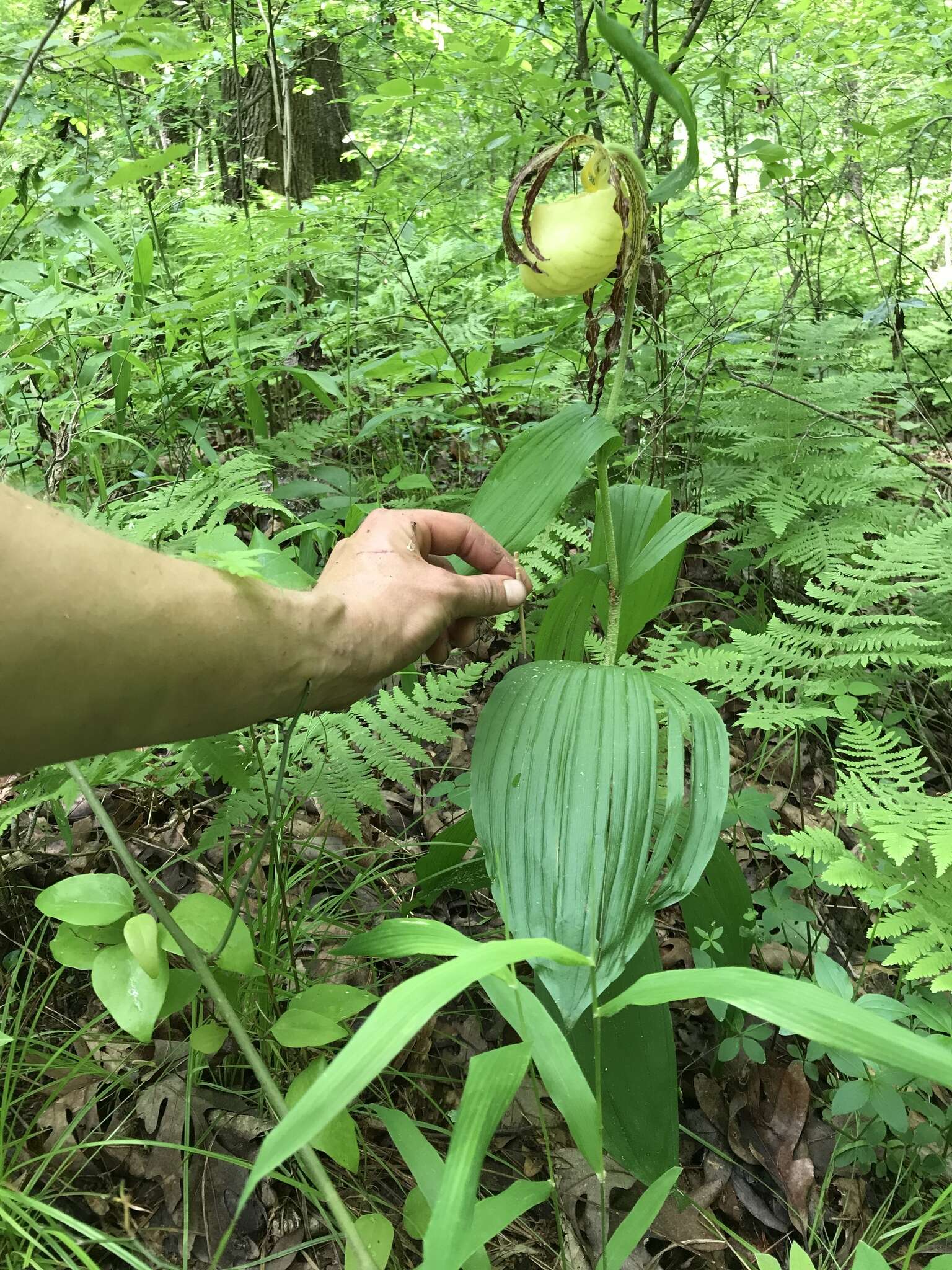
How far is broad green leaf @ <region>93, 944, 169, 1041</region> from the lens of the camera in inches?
33.8

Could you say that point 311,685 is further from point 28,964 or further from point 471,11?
point 471,11

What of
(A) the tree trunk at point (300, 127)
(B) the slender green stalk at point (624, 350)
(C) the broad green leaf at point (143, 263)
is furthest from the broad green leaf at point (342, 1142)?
(A) the tree trunk at point (300, 127)

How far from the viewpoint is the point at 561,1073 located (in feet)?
2.29

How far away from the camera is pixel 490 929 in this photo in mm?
1377

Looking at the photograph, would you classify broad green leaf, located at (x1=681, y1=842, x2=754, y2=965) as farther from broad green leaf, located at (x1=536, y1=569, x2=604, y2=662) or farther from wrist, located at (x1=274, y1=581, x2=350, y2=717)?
wrist, located at (x1=274, y1=581, x2=350, y2=717)

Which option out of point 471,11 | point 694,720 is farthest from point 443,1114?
point 471,11

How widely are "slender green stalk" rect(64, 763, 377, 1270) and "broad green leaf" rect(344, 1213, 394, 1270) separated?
16mm

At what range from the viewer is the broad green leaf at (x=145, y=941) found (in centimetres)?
84

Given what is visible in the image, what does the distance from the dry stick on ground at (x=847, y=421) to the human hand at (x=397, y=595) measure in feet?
4.04

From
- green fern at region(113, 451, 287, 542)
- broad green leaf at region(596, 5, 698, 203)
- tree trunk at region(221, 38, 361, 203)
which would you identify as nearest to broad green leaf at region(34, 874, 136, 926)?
green fern at region(113, 451, 287, 542)

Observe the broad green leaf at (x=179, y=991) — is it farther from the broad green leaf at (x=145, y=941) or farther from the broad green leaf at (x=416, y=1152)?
the broad green leaf at (x=416, y=1152)

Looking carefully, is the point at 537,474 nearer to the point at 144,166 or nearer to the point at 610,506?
the point at 610,506

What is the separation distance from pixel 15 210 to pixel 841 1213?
3191 millimetres

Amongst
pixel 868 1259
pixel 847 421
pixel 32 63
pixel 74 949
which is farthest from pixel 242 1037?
pixel 847 421
